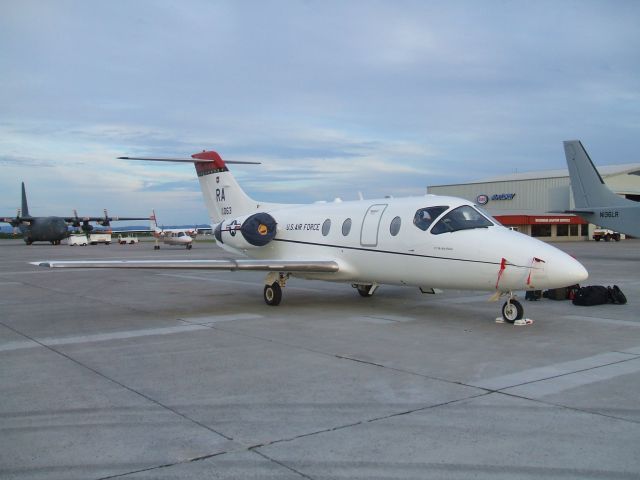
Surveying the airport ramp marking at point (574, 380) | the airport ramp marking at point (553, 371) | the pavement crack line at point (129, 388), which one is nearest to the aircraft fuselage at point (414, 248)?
the airport ramp marking at point (553, 371)

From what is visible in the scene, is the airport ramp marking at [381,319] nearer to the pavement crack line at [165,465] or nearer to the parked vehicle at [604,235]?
the pavement crack line at [165,465]

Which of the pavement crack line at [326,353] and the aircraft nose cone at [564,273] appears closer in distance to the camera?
the pavement crack line at [326,353]

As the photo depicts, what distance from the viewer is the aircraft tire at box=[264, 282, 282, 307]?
13.5 m

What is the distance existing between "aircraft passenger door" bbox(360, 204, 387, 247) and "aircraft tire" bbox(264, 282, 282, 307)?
2.47 m

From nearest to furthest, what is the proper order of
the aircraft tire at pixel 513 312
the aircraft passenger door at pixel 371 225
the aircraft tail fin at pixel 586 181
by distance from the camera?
the aircraft tire at pixel 513 312, the aircraft passenger door at pixel 371 225, the aircraft tail fin at pixel 586 181

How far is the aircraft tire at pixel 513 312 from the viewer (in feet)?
34.0

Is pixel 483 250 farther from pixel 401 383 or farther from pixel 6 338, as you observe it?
pixel 6 338

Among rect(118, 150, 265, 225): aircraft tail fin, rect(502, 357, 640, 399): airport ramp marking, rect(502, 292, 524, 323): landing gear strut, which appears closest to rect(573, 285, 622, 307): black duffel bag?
rect(502, 292, 524, 323): landing gear strut

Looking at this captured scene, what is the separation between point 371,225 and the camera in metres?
12.5

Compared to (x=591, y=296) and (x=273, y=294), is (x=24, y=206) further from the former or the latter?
(x=591, y=296)

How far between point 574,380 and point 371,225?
6502mm

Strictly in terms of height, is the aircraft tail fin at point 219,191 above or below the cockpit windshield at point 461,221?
above

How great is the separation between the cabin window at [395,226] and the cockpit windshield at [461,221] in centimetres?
94

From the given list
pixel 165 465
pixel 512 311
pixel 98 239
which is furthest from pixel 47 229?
pixel 165 465
